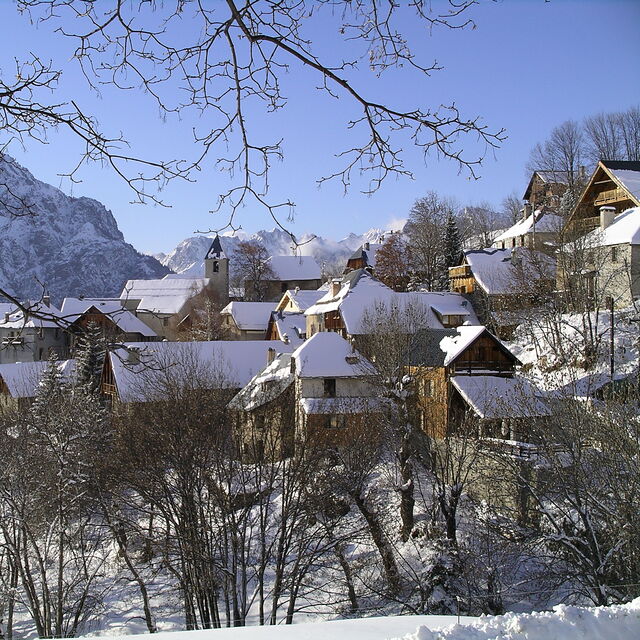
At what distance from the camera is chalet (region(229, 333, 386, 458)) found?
67.9 ft

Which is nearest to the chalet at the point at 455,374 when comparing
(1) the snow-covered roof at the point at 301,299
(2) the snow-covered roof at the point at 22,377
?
(2) the snow-covered roof at the point at 22,377

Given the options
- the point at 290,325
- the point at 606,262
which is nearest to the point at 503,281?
the point at 606,262

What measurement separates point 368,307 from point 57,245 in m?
20.3

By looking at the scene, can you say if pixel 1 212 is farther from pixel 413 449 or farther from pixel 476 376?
pixel 476 376

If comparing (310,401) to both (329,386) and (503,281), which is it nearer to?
(329,386)

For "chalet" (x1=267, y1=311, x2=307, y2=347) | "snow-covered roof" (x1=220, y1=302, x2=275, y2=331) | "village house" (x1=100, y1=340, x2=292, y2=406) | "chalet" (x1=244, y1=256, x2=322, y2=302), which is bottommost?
"village house" (x1=100, y1=340, x2=292, y2=406)

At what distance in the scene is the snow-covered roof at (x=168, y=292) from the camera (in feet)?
215

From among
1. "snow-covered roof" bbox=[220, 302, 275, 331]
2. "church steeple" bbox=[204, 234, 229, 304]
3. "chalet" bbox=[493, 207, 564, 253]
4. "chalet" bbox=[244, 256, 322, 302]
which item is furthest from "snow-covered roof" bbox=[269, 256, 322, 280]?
"chalet" bbox=[493, 207, 564, 253]

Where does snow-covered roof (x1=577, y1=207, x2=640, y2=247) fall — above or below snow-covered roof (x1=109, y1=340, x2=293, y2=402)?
above

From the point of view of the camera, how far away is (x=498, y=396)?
20672 mm

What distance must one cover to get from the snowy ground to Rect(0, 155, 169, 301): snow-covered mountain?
2837mm

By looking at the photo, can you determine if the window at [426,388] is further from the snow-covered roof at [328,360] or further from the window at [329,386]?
the window at [329,386]

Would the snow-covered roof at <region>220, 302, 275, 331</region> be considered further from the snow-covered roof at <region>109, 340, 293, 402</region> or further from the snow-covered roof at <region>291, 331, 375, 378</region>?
the snow-covered roof at <region>291, 331, 375, 378</region>

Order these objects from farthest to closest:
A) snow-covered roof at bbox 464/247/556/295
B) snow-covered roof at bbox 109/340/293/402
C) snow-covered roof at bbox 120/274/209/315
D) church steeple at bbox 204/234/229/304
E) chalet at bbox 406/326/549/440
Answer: church steeple at bbox 204/234/229/304 < snow-covered roof at bbox 120/274/209/315 < snow-covered roof at bbox 464/247/556/295 < snow-covered roof at bbox 109/340/293/402 < chalet at bbox 406/326/549/440
